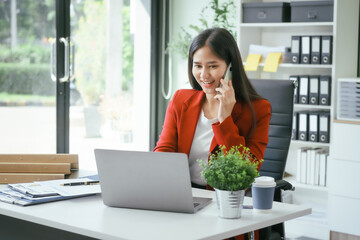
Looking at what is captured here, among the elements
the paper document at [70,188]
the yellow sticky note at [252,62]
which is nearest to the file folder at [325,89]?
the yellow sticky note at [252,62]

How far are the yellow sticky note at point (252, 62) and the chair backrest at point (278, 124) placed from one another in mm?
1443

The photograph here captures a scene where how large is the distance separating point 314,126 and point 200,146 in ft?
6.00

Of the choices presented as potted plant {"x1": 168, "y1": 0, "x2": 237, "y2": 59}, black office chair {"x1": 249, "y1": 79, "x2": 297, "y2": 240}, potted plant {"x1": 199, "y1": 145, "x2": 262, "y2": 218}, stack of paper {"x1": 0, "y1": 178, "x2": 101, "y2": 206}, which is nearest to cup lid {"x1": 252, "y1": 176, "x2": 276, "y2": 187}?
potted plant {"x1": 199, "y1": 145, "x2": 262, "y2": 218}

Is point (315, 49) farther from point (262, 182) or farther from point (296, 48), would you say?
point (262, 182)

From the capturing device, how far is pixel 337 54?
3.89m

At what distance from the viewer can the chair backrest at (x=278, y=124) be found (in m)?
2.67

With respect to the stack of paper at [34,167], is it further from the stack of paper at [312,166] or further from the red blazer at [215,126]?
the stack of paper at [312,166]

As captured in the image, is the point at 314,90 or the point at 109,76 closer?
the point at 314,90

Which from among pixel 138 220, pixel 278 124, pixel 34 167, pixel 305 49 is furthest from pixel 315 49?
pixel 138 220

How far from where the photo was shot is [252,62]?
4.23 m

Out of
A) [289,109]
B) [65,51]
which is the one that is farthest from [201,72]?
[65,51]

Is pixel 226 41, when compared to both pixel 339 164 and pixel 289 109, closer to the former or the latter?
pixel 289 109

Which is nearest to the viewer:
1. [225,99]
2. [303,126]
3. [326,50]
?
[225,99]

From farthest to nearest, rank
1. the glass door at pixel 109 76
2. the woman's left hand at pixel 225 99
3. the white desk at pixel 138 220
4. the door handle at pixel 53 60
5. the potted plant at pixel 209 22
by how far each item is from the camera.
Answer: the potted plant at pixel 209 22 < the glass door at pixel 109 76 < the door handle at pixel 53 60 < the woman's left hand at pixel 225 99 < the white desk at pixel 138 220
